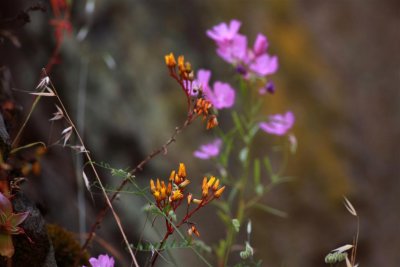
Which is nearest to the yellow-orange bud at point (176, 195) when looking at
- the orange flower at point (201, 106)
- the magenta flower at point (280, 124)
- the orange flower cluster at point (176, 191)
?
the orange flower cluster at point (176, 191)

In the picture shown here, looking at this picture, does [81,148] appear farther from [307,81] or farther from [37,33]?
[307,81]

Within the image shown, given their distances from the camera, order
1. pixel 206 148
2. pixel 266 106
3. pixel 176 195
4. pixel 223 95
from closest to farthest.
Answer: pixel 176 195
pixel 223 95
pixel 206 148
pixel 266 106

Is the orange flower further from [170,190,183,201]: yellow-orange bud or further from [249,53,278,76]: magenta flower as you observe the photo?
[249,53,278,76]: magenta flower

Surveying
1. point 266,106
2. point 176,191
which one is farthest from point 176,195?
point 266,106

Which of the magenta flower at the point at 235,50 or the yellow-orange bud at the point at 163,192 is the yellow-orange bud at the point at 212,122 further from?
the magenta flower at the point at 235,50

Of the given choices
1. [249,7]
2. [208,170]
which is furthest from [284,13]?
[208,170]

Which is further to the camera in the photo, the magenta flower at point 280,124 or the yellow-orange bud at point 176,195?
the magenta flower at point 280,124

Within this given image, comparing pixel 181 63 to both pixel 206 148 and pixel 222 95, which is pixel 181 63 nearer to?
pixel 222 95

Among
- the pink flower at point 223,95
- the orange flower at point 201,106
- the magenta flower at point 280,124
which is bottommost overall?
the magenta flower at point 280,124
